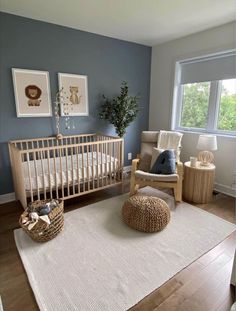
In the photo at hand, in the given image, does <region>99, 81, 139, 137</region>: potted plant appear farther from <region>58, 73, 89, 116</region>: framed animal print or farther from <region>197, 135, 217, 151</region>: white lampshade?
<region>197, 135, 217, 151</region>: white lampshade

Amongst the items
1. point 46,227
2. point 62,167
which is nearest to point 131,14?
point 62,167

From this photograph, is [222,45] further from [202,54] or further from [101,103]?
[101,103]

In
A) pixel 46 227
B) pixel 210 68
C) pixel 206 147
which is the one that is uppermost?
pixel 210 68

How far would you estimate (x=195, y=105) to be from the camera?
137 inches

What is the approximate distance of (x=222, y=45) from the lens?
2854 millimetres

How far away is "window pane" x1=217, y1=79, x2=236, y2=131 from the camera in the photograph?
2980 mm

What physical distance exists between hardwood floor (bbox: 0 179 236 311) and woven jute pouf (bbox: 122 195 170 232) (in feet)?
1.60

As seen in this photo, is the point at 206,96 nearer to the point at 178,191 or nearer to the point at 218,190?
the point at 218,190

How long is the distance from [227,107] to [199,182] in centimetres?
128

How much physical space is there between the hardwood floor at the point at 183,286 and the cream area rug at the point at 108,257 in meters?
0.05

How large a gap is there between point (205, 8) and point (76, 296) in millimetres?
3213

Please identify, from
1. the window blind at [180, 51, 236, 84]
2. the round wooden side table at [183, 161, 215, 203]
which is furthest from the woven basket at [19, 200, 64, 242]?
the window blind at [180, 51, 236, 84]

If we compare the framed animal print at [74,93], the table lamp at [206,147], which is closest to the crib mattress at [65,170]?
the framed animal print at [74,93]

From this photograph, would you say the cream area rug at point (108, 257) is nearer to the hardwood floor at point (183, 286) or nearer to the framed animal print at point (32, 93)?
the hardwood floor at point (183, 286)
